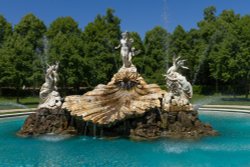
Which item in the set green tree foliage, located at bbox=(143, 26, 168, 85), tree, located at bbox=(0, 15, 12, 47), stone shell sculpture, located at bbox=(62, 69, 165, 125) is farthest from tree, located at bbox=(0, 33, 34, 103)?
stone shell sculpture, located at bbox=(62, 69, 165, 125)

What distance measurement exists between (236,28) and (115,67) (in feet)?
60.6

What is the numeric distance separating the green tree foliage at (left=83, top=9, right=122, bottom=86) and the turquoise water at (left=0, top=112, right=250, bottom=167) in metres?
30.6

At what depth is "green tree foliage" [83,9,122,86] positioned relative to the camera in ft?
171

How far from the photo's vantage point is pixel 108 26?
59438mm

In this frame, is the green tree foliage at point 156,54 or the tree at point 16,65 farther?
the green tree foliage at point 156,54

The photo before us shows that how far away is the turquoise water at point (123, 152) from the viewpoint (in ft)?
47.8

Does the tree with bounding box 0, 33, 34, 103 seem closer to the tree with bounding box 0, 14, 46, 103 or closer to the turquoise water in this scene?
the tree with bounding box 0, 14, 46, 103

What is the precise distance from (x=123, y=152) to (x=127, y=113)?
3.56 meters

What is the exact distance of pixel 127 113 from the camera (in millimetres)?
19688

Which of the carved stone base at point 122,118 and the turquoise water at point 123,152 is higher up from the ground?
the carved stone base at point 122,118

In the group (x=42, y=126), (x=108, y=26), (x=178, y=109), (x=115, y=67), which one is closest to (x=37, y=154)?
(x=42, y=126)

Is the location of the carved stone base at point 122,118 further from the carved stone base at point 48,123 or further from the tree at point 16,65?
the tree at point 16,65

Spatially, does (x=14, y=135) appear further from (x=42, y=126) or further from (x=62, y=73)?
(x=62, y=73)

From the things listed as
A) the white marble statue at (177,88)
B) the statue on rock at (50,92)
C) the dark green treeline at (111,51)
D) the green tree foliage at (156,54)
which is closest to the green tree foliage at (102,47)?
the dark green treeline at (111,51)
